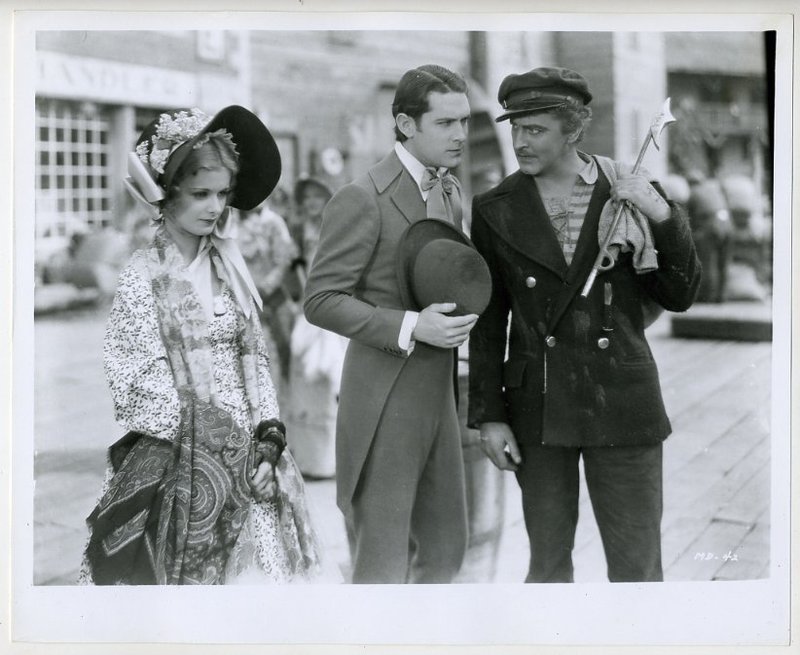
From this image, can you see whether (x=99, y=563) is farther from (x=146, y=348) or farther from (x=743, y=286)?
(x=743, y=286)

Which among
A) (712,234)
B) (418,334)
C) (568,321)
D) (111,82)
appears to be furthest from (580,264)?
(111,82)

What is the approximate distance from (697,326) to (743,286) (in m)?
Result: 0.30

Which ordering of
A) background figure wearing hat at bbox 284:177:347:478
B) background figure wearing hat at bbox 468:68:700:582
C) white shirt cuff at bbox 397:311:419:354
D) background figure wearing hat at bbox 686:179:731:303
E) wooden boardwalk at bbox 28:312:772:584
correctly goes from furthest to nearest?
background figure wearing hat at bbox 284:177:347:478 < background figure wearing hat at bbox 686:179:731:303 < wooden boardwalk at bbox 28:312:772:584 < background figure wearing hat at bbox 468:68:700:582 < white shirt cuff at bbox 397:311:419:354

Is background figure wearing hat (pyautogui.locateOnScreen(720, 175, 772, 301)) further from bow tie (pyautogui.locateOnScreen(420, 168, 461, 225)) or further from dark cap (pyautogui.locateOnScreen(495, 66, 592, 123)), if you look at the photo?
bow tie (pyautogui.locateOnScreen(420, 168, 461, 225))

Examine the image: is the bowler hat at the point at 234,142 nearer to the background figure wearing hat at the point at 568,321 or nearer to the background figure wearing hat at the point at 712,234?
the background figure wearing hat at the point at 568,321

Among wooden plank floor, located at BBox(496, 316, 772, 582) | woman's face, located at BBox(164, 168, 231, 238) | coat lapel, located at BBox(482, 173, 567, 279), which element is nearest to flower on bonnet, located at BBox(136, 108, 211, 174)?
woman's face, located at BBox(164, 168, 231, 238)

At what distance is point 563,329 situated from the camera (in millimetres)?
3057

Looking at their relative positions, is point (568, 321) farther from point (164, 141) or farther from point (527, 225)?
point (164, 141)

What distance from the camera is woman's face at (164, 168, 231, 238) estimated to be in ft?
9.81

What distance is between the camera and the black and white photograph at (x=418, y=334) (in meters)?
3.00

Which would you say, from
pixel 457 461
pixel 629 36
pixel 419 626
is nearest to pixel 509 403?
pixel 457 461

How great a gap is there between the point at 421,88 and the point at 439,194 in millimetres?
355

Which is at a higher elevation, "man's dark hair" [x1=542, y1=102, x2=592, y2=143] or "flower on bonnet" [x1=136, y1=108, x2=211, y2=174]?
"man's dark hair" [x1=542, y1=102, x2=592, y2=143]

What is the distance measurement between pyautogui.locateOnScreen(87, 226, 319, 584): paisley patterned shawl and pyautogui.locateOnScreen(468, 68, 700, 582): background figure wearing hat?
2.71ft
